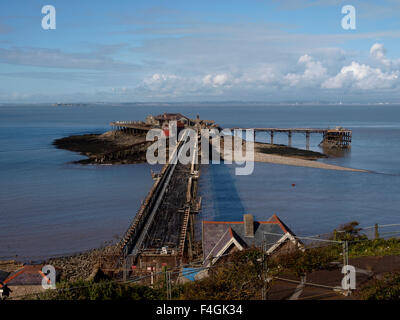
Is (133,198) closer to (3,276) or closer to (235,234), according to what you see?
(3,276)

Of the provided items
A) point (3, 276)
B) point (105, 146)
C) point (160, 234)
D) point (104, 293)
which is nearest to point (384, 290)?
point (104, 293)

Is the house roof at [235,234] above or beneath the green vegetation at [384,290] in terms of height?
beneath

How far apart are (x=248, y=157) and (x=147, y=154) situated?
1361cm

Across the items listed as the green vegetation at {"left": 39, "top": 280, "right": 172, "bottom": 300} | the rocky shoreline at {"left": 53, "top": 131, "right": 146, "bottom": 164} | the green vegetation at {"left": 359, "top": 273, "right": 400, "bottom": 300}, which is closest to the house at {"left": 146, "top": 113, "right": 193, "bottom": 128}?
the rocky shoreline at {"left": 53, "top": 131, "right": 146, "bottom": 164}

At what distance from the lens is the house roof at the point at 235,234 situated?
50.4ft

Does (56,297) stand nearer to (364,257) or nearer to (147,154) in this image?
(364,257)

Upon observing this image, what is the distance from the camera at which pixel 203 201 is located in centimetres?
3195

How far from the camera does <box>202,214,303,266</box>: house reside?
15.0 metres

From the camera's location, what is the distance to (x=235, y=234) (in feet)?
50.7

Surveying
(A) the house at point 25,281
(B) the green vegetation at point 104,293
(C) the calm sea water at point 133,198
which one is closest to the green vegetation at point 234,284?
(B) the green vegetation at point 104,293

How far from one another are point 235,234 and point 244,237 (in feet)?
1.58

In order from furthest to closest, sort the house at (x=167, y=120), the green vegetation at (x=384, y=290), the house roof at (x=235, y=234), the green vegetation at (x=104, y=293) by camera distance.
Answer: the house at (x=167, y=120), the house roof at (x=235, y=234), the green vegetation at (x=104, y=293), the green vegetation at (x=384, y=290)

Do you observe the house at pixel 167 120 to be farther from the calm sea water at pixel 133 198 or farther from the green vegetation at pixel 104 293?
the green vegetation at pixel 104 293
